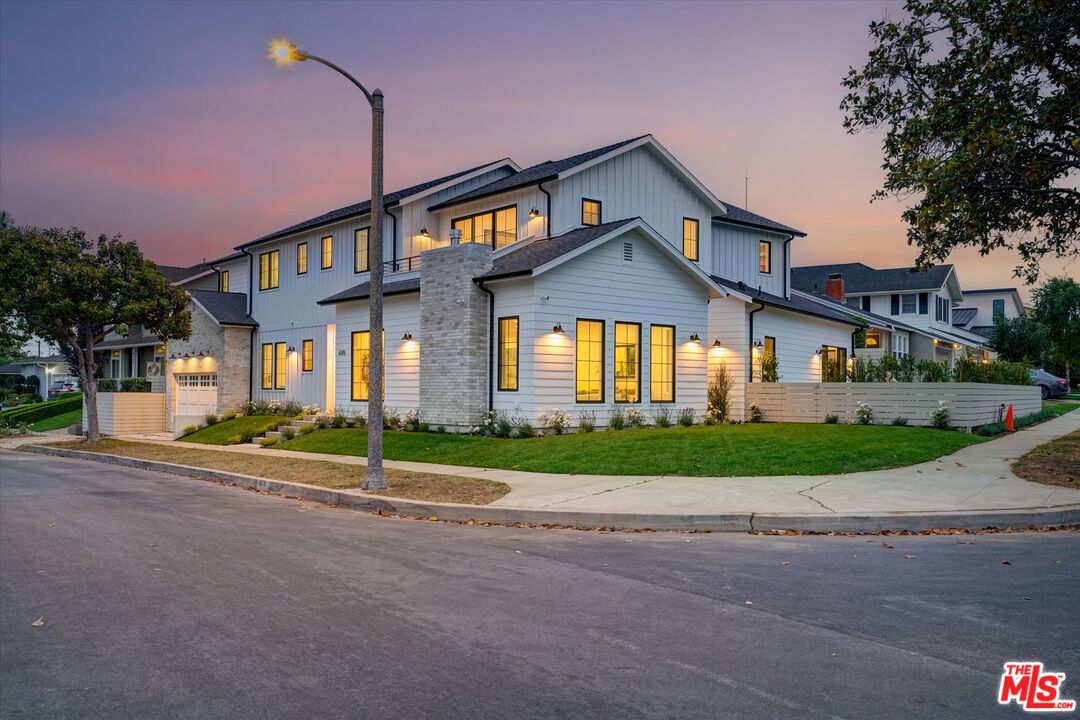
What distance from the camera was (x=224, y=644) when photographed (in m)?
5.64

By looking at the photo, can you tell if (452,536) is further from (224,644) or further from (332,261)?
(332,261)

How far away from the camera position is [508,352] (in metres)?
21.0

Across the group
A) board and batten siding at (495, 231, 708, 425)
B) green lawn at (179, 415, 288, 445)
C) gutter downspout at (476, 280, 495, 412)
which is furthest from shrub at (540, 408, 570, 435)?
green lawn at (179, 415, 288, 445)

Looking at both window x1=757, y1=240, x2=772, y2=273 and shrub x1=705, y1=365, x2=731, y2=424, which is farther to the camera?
window x1=757, y1=240, x2=772, y2=273

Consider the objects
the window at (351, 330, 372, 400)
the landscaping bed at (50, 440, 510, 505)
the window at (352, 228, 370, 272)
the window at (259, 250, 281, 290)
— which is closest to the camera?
the landscaping bed at (50, 440, 510, 505)

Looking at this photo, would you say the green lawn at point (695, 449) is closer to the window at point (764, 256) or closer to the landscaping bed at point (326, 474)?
the landscaping bed at point (326, 474)

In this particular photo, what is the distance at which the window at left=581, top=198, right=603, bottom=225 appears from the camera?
24266 mm

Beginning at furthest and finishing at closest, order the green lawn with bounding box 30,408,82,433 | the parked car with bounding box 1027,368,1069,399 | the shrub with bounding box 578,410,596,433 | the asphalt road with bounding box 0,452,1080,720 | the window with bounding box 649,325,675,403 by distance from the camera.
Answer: the parked car with bounding box 1027,368,1069,399
the green lawn with bounding box 30,408,82,433
the window with bounding box 649,325,675,403
the shrub with bounding box 578,410,596,433
the asphalt road with bounding box 0,452,1080,720

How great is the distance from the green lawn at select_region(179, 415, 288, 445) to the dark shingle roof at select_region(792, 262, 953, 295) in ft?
103

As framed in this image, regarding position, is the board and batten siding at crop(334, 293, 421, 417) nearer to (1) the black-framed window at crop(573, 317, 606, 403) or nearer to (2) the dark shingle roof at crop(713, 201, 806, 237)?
(1) the black-framed window at crop(573, 317, 606, 403)

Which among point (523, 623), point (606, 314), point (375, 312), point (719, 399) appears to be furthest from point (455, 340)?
point (523, 623)

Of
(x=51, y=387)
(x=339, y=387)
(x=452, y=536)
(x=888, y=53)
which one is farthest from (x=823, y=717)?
(x=51, y=387)

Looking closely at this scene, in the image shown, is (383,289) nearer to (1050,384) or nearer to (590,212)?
(590,212)

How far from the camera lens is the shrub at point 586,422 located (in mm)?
20469
